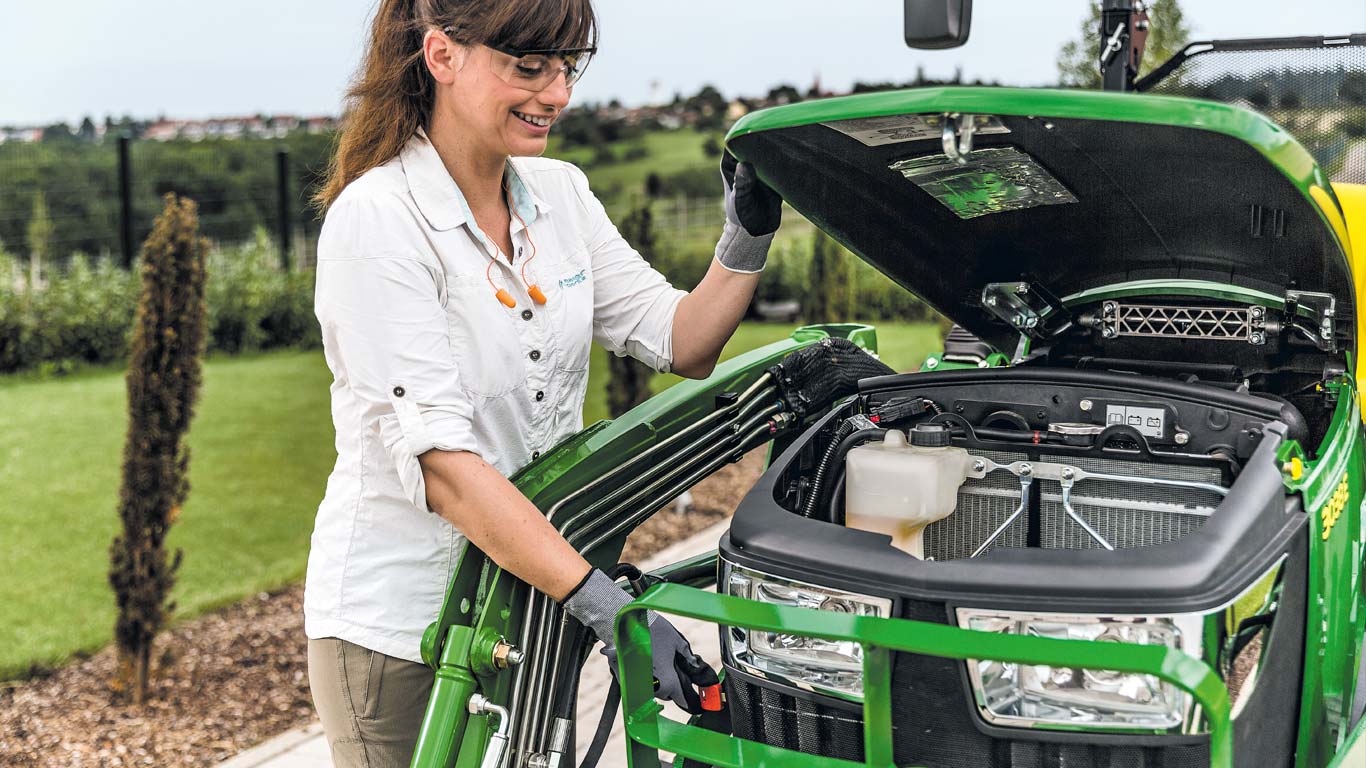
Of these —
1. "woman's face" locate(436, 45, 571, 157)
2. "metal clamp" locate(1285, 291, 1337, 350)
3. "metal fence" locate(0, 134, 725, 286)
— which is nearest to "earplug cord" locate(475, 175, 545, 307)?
"woman's face" locate(436, 45, 571, 157)

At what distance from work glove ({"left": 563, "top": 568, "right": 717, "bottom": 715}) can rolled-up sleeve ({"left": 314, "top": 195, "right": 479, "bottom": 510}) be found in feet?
1.12

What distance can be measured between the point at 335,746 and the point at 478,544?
2.06ft

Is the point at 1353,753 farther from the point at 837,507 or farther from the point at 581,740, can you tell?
the point at 581,740

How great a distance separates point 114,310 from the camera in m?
10.5

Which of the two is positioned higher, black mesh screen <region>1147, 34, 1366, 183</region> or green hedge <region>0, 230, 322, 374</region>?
black mesh screen <region>1147, 34, 1366, 183</region>

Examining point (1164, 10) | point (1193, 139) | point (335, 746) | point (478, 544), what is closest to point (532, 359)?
point (478, 544)

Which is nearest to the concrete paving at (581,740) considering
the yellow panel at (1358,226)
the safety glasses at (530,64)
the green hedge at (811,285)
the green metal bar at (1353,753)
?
the green metal bar at (1353,753)

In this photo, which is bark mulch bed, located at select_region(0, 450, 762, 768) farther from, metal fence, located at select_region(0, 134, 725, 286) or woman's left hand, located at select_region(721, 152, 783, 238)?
metal fence, located at select_region(0, 134, 725, 286)

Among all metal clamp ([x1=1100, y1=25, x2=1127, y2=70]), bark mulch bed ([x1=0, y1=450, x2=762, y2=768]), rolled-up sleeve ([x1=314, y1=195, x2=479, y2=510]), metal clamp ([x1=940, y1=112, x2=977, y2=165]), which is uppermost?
metal clamp ([x1=1100, y1=25, x2=1127, y2=70])

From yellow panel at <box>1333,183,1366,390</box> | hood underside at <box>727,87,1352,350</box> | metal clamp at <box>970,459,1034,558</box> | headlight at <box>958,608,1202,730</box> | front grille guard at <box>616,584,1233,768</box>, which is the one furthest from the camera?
yellow panel at <box>1333,183,1366,390</box>

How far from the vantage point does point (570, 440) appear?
2.65m

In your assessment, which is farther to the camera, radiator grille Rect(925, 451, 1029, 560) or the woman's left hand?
the woman's left hand

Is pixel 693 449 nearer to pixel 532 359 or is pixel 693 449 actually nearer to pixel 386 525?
pixel 532 359

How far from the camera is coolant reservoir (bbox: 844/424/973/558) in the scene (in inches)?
93.3
